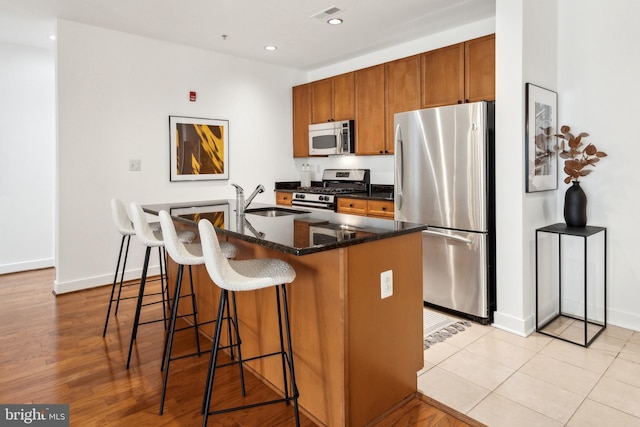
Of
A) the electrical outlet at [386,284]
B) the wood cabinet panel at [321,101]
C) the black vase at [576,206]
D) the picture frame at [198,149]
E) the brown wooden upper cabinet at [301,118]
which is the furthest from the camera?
the brown wooden upper cabinet at [301,118]

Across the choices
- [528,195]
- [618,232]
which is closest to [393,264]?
[528,195]

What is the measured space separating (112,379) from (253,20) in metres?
3.20

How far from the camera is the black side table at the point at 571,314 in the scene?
290 cm

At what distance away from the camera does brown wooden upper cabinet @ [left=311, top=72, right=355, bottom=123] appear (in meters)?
4.79

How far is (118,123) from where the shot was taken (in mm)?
4223

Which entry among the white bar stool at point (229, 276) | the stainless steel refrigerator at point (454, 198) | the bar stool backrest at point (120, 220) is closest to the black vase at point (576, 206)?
the stainless steel refrigerator at point (454, 198)

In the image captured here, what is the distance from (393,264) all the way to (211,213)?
1376 mm

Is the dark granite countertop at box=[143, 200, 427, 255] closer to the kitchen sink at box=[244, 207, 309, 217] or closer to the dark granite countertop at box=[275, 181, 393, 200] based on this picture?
the kitchen sink at box=[244, 207, 309, 217]

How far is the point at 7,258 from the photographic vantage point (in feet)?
15.8

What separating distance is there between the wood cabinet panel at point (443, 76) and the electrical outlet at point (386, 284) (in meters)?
2.34

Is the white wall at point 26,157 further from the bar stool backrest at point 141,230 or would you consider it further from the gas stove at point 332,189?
the bar stool backrest at point 141,230

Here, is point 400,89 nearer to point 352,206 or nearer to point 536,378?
point 352,206

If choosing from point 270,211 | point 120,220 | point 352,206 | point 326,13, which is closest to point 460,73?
point 326,13

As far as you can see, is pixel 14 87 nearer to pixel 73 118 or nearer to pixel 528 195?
pixel 73 118
